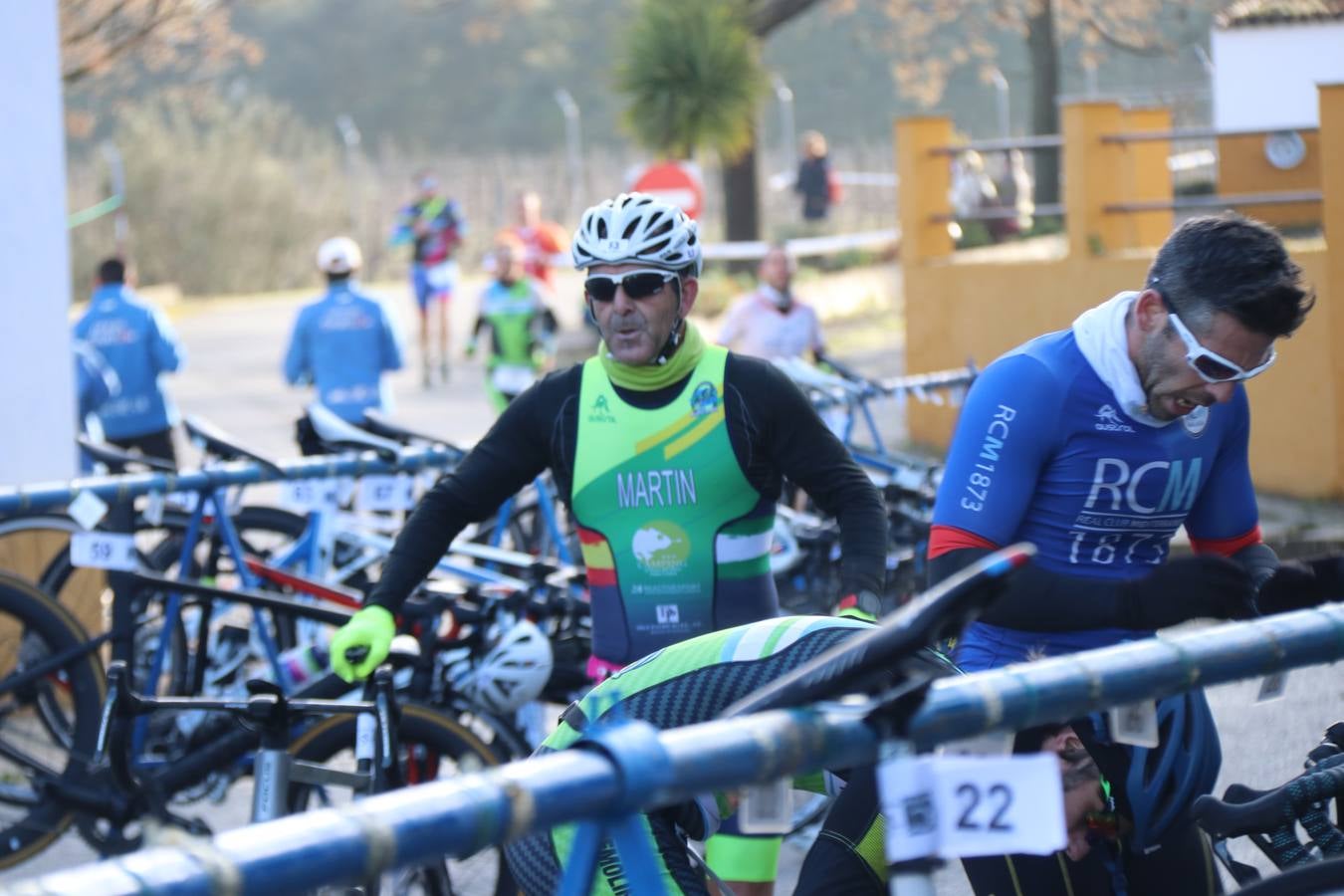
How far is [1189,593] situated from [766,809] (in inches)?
43.7

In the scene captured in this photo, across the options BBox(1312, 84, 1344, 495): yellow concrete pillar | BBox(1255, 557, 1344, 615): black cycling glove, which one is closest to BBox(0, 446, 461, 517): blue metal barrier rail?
BBox(1255, 557, 1344, 615): black cycling glove

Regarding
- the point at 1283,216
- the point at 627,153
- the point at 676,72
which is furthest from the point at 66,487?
the point at 627,153

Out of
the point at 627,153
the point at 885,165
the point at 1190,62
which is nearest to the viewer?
the point at 885,165

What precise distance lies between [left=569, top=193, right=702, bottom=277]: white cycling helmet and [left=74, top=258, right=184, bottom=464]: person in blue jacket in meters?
7.28

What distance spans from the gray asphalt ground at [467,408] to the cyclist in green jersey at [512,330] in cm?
168

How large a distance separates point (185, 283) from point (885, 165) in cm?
1376

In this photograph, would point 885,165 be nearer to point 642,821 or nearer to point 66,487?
point 66,487

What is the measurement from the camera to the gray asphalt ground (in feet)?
18.6

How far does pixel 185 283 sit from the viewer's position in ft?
104

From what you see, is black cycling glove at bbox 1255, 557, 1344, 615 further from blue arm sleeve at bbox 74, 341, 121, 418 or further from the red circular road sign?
the red circular road sign

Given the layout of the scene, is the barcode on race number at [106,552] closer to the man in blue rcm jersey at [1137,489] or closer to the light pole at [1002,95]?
the man in blue rcm jersey at [1137,489]

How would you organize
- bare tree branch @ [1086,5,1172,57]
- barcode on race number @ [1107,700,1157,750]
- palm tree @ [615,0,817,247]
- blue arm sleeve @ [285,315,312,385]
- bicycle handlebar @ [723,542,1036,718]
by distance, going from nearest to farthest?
bicycle handlebar @ [723,542,1036,718]
barcode on race number @ [1107,700,1157,750]
blue arm sleeve @ [285,315,312,385]
palm tree @ [615,0,817,247]
bare tree branch @ [1086,5,1172,57]

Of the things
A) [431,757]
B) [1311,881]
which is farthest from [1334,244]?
[1311,881]

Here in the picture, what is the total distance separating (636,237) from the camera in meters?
4.32
